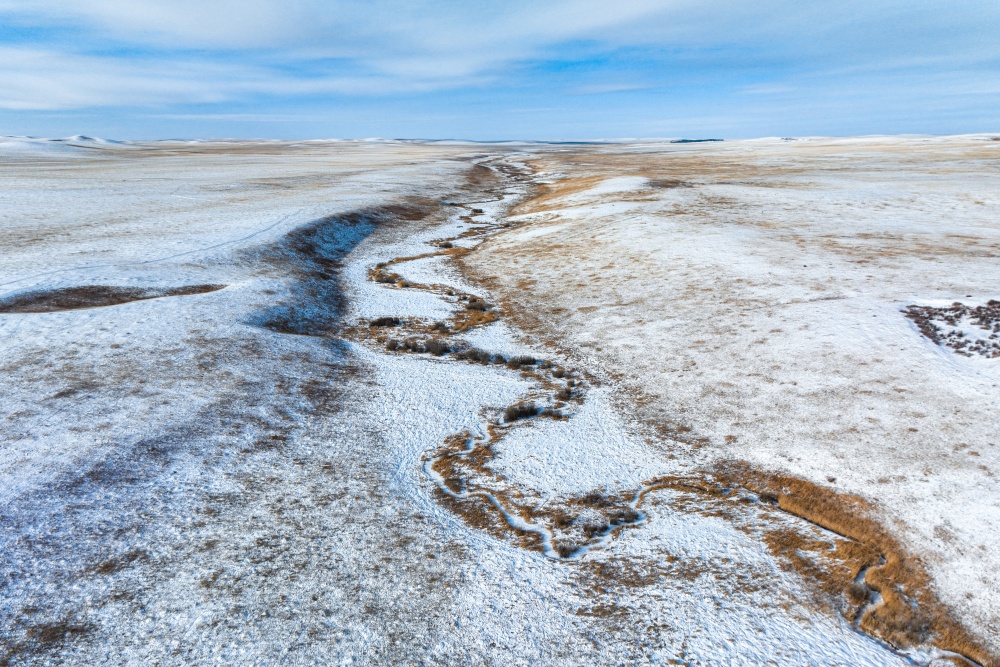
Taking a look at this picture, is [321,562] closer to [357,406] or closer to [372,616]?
[372,616]

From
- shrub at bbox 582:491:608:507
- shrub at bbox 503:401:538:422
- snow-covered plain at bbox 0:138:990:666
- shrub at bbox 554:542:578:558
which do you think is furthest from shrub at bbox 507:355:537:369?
shrub at bbox 554:542:578:558

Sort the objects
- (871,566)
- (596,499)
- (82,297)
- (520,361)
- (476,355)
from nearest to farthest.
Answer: (871,566), (596,499), (520,361), (476,355), (82,297)

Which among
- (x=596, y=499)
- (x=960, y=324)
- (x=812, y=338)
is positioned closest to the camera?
(x=596, y=499)

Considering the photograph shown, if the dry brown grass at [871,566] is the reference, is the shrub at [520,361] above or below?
below

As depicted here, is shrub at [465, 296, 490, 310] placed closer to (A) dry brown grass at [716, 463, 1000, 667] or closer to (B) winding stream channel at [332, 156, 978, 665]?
(B) winding stream channel at [332, 156, 978, 665]

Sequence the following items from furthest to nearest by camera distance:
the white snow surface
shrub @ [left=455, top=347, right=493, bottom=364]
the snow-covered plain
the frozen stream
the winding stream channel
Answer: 1. shrub @ [left=455, top=347, right=493, bottom=364]
2. the white snow surface
3. the winding stream channel
4. the frozen stream
5. the snow-covered plain

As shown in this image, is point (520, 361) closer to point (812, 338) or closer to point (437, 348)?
point (437, 348)

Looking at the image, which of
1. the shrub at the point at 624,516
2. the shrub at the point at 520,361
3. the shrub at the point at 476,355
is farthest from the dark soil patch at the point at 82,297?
the shrub at the point at 624,516

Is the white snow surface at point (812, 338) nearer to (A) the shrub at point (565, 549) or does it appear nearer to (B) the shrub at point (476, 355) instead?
(B) the shrub at point (476, 355)

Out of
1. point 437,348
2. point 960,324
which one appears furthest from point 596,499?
point 960,324
